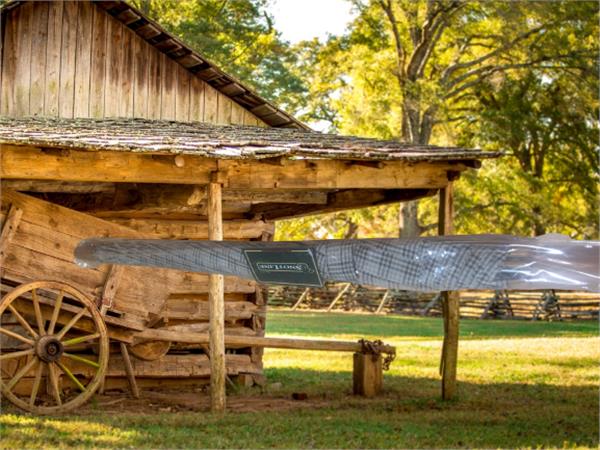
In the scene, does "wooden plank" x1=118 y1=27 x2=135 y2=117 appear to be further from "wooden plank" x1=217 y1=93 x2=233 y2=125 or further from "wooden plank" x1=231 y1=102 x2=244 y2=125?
"wooden plank" x1=231 y1=102 x2=244 y2=125

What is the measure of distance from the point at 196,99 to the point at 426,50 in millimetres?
19125

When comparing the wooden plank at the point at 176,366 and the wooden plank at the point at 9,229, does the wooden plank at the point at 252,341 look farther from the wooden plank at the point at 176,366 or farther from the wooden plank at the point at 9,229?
the wooden plank at the point at 9,229

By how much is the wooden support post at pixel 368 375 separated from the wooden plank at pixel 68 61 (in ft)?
17.6

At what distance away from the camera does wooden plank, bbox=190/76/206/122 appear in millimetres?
16281

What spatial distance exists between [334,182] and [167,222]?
3.19 metres

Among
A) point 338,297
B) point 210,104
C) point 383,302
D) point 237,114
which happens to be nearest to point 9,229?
point 210,104

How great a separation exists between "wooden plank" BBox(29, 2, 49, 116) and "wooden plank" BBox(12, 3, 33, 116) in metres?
0.06

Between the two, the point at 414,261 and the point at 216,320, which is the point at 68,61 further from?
the point at 414,261

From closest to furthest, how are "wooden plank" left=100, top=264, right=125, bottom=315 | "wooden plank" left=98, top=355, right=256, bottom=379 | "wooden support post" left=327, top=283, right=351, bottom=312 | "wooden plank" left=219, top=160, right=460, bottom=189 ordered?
"wooden plank" left=219, top=160, right=460, bottom=189 → "wooden plank" left=100, top=264, right=125, bottom=315 → "wooden plank" left=98, top=355, right=256, bottom=379 → "wooden support post" left=327, top=283, right=351, bottom=312

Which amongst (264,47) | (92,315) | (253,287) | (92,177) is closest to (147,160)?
(92,177)

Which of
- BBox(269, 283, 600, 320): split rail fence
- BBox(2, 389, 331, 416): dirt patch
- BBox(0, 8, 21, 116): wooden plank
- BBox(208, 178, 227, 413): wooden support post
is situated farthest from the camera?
BBox(269, 283, 600, 320): split rail fence

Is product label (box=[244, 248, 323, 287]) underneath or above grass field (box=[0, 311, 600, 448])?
above

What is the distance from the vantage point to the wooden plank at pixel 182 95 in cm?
1614

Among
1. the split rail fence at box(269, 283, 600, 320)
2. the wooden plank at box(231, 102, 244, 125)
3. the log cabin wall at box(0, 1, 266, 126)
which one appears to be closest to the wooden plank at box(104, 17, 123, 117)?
the log cabin wall at box(0, 1, 266, 126)
